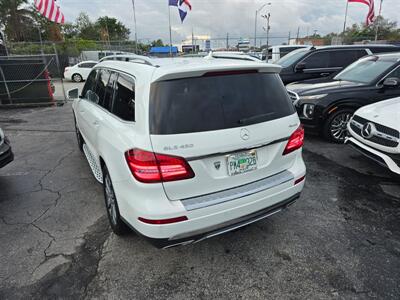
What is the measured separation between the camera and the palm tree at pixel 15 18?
43094mm

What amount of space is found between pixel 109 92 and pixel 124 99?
0.62 meters

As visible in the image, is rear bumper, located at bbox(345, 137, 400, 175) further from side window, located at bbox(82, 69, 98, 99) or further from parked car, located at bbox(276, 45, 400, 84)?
parked car, located at bbox(276, 45, 400, 84)

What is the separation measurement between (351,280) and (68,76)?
799 inches

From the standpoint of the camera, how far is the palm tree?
1697 inches

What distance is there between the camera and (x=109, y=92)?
309cm

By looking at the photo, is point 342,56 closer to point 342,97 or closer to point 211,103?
point 342,97

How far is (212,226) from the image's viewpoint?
2.19m

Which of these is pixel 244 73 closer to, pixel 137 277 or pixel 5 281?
pixel 137 277

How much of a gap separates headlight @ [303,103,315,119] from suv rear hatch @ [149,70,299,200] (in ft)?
11.1

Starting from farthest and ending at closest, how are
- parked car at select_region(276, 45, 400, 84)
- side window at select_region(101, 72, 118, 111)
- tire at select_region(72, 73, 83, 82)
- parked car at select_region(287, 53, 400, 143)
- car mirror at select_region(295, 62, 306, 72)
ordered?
tire at select_region(72, 73, 83, 82), parked car at select_region(276, 45, 400, 84), car mirror at select_region(295, 62, 306, 72), parked car at select_region(287, 53, 400, 143), side window at select_region(101, 72, 118, 111)

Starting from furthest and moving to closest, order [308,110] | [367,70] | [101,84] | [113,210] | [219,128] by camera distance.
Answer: [367,70] → [308,110] → [101,84] → [113,210] → [219,128]

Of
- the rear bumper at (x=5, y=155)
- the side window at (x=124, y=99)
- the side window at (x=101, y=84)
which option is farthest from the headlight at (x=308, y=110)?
the rear bumper at (x=5, y=155)

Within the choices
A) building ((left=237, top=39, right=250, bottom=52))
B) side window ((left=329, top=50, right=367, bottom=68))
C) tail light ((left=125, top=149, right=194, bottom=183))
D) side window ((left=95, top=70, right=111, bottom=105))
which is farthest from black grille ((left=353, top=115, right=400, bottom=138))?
Answer: building ((left=237, top=39, right=250, bottom=52))

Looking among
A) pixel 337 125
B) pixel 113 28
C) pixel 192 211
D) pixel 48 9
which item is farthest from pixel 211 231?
pixel 113 28
